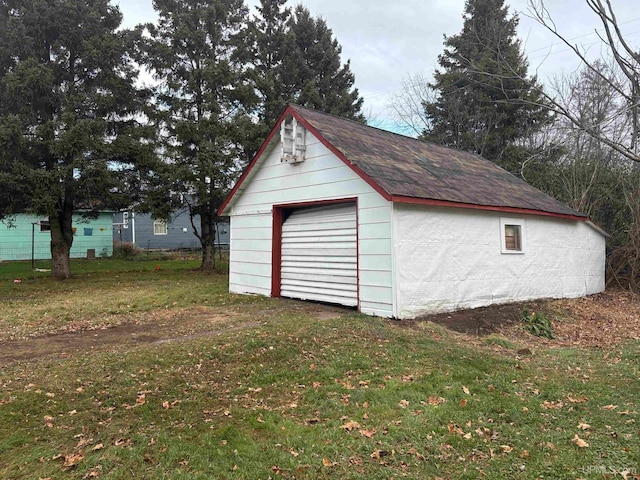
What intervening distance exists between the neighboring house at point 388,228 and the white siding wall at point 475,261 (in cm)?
3

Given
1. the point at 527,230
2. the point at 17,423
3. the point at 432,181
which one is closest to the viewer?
the point at 17,423

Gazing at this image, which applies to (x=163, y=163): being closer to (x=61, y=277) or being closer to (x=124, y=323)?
(x=61, y=277)

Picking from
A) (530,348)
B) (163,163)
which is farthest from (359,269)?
(163,163)

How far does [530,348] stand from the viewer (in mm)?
6941

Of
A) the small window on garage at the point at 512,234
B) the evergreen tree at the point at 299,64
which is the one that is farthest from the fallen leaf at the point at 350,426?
the evergreen tree at the point at 299,64

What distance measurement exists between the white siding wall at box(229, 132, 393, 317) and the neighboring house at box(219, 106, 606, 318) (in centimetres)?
3

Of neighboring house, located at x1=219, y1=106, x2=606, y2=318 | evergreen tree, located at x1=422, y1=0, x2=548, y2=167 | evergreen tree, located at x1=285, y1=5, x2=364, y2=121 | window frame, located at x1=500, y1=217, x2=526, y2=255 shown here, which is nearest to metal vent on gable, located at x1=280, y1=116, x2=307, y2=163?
neighboring house, located at x1=219, y1=106, x2=606, y2=318

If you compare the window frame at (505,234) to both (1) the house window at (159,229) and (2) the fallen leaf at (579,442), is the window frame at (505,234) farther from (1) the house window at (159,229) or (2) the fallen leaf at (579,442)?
(1) the house window at (159,229)

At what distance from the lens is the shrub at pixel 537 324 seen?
27.0 ft

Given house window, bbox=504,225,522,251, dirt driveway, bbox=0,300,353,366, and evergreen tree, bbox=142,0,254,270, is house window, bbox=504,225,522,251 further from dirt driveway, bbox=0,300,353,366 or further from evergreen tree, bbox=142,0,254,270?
evergreen tree, bbox=142,0,254,270

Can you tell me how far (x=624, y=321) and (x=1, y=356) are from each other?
11.6 metres

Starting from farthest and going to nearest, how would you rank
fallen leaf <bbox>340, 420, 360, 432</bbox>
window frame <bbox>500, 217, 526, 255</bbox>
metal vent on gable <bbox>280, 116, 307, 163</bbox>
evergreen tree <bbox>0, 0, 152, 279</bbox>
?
evergreen tree <bbox>0, 0, 152, 279</bbox> → window frame <bbox>500, 217, 526, 255</bbox> → metal vent on gable <bbox>280, 116, 307, 163</bbox> → fallen leaf <bbox>340, 420, 360, 432</bbox>

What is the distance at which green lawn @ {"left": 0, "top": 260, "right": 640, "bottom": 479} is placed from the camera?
323 cm

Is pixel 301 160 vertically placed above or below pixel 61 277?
above
